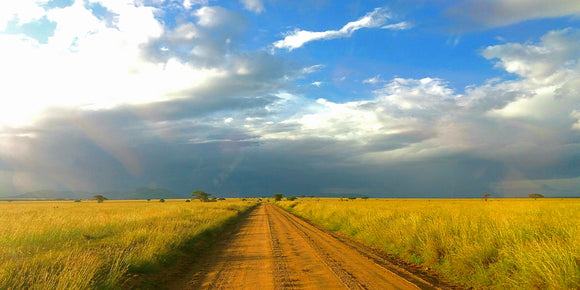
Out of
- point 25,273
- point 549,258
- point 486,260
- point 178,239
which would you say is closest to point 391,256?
point 486,260

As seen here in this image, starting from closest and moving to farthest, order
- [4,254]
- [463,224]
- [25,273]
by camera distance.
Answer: [25,273] < [4,254] < [463,224]

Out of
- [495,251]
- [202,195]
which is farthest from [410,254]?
[202,195]

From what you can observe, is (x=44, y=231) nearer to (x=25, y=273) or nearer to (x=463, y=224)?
(x=25, y=273)

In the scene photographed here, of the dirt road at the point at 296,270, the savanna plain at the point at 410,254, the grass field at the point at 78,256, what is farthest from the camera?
the dirt road at the point at 296,270

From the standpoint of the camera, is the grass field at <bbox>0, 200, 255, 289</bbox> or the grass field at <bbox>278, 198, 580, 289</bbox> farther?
the grass field at <bbox>0, 200, 255, 289</bbox>

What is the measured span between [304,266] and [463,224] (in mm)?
6475

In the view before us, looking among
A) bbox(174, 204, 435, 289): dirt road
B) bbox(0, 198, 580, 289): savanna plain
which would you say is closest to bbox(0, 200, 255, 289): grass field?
bbox(0, 198, 580, 289): savanna plain

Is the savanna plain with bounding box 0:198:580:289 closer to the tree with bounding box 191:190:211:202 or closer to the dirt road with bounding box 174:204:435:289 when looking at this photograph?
the dirt road with bounding box 174:204:435:289

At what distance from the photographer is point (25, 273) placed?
7527mm

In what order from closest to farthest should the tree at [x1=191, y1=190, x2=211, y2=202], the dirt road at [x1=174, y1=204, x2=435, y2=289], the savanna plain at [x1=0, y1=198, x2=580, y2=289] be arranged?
the savanna plain at [x1=0, y1=198, x2=580, y2=289]
the dirt road at [x1=174, y1=204, x2=435, y2=289]
the tree at [x1=191, y1=190, x2=211, y2=202]

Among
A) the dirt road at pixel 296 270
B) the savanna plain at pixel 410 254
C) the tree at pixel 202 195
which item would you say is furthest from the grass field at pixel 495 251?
the tree at pixel 202 195

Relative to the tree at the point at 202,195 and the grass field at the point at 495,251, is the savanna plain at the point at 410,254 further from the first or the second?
the tree at the point at 202,195

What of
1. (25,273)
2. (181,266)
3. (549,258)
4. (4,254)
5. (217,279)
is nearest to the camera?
(549,258)

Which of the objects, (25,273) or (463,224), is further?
(463,224)
